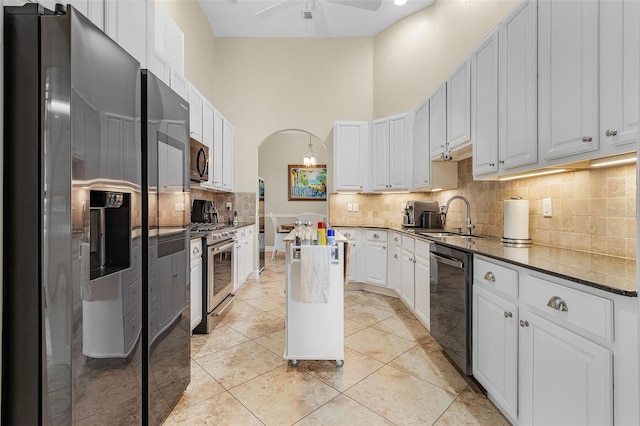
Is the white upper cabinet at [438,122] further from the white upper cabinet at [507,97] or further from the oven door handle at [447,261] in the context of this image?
the oven door handle at [447,261]

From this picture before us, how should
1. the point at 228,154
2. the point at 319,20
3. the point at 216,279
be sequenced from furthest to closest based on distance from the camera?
1. the point at 228,154
2. the point at 319,20
3. the point at 216,279

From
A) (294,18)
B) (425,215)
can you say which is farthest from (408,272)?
(294,18)

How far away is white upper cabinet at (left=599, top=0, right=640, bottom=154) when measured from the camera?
1231 millimetres

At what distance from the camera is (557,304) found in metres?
1.29

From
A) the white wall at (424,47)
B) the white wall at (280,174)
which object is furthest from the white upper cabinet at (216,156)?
the white wall at (280,174)

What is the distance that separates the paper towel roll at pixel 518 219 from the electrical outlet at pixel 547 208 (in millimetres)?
102

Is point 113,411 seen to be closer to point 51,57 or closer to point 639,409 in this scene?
point 51,57

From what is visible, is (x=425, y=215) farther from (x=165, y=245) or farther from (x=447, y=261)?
(x=165, y=245)

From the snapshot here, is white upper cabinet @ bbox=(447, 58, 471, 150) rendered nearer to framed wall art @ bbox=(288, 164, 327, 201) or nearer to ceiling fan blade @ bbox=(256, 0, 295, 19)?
ceiling fan blade @ bbox=(256, 0, 295, 19)

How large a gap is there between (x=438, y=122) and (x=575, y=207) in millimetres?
1804

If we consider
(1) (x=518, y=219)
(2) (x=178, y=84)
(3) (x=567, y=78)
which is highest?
(2) (x=178, y=84)

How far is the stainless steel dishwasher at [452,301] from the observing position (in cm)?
204

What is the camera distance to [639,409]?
0.97 meters

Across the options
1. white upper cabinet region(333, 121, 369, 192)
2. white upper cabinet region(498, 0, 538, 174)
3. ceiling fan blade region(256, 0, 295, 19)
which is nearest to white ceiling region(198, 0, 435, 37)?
ceiling fan blade region(256, 0, 295, 19)
